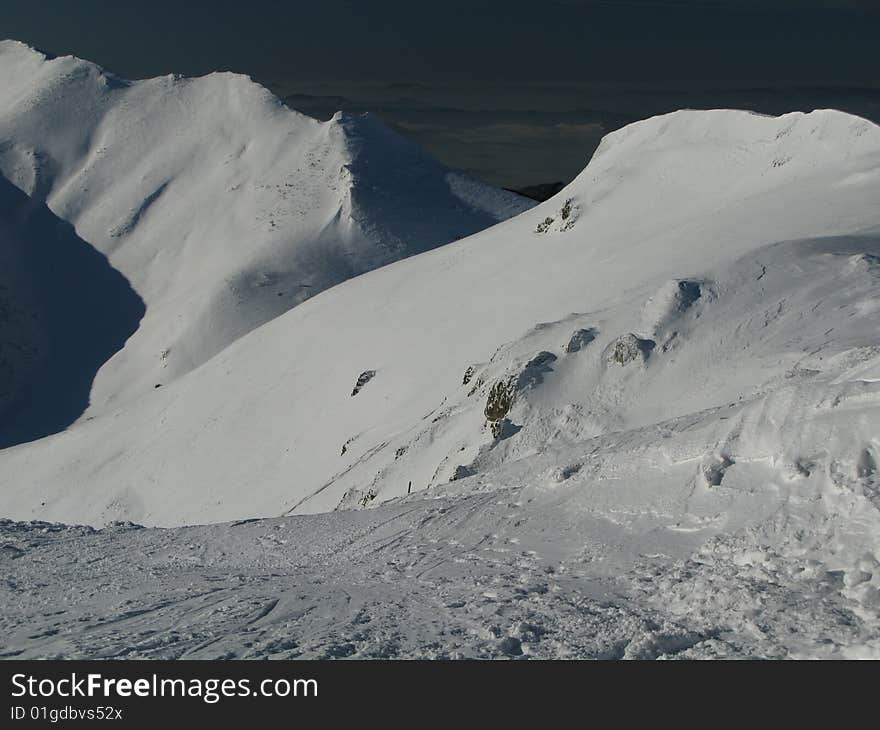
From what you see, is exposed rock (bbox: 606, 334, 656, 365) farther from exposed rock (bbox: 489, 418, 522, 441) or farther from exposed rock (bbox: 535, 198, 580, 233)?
exposed rock (bbox: 535, 198, 580, 233)

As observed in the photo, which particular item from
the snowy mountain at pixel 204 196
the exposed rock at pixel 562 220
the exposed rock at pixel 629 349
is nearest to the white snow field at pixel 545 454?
the exposed rock at pixel 629 349

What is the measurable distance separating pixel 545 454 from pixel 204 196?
107 metres

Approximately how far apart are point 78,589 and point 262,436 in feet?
95.9

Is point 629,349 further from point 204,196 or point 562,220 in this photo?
point 204,196

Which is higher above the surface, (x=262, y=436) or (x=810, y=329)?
(x=810, y=329)

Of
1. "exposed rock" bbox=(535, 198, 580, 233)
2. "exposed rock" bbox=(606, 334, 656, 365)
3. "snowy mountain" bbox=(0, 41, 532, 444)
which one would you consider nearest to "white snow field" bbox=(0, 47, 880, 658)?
"exposed rock" bbox=(606, 334, 656, 365)

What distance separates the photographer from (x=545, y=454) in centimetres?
1739

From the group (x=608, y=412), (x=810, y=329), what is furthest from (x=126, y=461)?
(x=810, y=329)

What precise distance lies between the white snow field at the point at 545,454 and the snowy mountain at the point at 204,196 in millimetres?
38899

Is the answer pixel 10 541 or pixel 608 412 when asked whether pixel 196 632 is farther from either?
pixel 608 412

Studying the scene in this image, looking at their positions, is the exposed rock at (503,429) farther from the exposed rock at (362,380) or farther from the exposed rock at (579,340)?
the exposed rock at (362,380)

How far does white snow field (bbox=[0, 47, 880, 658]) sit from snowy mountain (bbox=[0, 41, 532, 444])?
3890 centimetres

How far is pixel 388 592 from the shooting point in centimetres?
1228

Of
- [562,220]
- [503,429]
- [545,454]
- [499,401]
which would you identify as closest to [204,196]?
[562,220]
